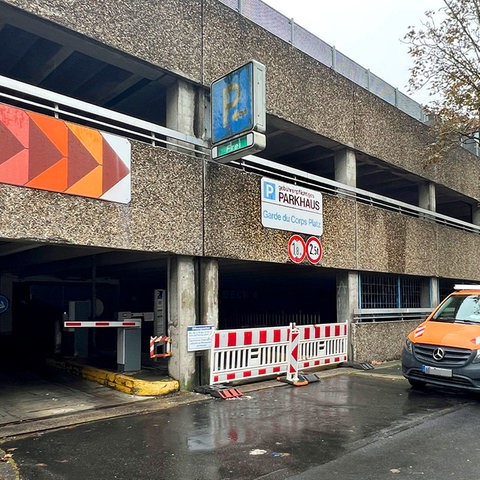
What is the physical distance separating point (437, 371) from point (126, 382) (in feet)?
16.8

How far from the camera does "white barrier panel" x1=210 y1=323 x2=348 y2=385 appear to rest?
877 cm

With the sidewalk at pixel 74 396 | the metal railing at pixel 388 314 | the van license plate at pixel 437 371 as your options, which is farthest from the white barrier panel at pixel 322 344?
the sidewalk at pixel 74 396

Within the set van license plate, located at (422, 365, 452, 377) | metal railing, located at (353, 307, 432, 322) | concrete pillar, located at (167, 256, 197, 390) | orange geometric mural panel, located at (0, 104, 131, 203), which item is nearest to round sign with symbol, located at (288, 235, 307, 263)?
concrete pillar, located at (167, 256, 197, 390)

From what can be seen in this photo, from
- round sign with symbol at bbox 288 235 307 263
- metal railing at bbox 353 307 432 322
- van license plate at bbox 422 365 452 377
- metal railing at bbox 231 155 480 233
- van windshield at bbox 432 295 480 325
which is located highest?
metal railing at bbox 231 155 480 233

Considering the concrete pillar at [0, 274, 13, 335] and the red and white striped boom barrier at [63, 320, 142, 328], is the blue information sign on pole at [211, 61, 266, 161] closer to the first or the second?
the red and white striped boom barrier at [63, 320, 142, 328]

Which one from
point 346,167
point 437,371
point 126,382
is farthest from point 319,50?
point 126,382

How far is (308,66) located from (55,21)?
238 inches

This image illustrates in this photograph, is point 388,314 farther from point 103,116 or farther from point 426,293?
point 103,116

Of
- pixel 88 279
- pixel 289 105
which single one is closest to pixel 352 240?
pixel 289 105

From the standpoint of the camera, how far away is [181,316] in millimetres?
8352

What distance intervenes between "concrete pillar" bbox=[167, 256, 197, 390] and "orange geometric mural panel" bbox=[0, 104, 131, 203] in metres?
1.66

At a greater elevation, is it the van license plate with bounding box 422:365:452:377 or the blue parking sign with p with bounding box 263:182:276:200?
the blue parking sign with p with bounding box 263:182:276:200

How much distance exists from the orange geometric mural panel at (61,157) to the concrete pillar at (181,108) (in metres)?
1.37

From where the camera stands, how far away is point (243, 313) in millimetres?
20719
